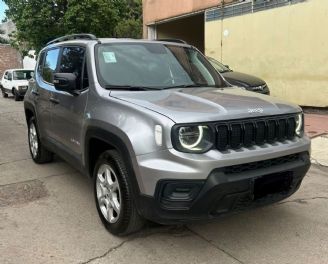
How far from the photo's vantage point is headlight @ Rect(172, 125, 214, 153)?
3.42 metres

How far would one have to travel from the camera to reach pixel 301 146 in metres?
4.03

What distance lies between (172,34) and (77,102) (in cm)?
1577

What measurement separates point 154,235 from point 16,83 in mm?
18113

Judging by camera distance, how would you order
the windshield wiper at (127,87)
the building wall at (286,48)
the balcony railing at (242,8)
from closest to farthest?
the windshield wiper at (127,87)
the building wall at (286,48)
the balcony railing at (242,8)

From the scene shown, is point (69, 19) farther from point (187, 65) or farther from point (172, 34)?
point (187, 65)

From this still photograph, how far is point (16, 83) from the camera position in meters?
20.7

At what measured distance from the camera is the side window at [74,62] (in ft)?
15.9

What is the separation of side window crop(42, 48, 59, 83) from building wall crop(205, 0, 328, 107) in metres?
7.66

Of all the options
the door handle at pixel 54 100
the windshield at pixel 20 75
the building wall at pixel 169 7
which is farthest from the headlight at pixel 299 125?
the windshield at pixel 20 75

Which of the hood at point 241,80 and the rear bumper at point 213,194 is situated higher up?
the hood at point 241,80

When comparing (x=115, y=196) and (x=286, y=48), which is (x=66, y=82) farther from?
(x=286, y=48)

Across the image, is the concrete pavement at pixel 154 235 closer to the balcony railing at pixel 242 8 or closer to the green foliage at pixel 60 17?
the balcony railing at pixel 242 8

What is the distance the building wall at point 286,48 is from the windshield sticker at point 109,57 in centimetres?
809

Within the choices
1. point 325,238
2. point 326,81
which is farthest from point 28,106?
point 326,81
